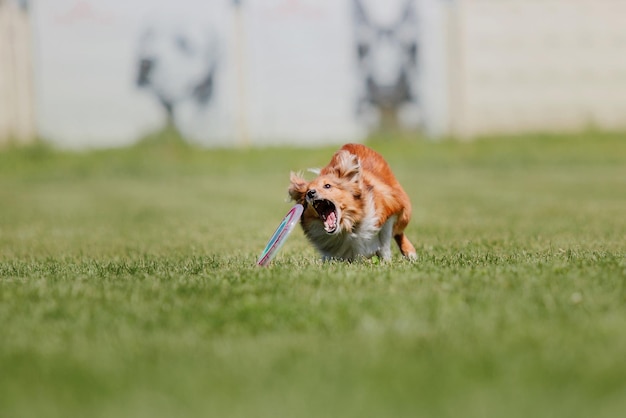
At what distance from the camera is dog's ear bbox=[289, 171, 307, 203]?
5.48 meters

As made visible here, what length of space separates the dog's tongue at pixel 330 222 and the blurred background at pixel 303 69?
13.6 metres

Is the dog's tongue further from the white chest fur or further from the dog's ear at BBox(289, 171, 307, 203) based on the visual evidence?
the dog's ear at BBox(289, 171, 307, 203)

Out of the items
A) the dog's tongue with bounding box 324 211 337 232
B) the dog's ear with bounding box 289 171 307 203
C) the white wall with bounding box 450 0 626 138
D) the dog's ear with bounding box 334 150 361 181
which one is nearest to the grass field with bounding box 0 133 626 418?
the dog's tongue with bounding box 324 211 337 232

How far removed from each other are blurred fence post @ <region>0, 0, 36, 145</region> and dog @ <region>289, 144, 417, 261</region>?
14.2 metres

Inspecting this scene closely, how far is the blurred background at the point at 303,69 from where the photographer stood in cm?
1864

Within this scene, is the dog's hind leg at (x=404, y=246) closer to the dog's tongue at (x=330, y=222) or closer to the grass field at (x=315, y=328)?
the grass field at (x=315, y=328)

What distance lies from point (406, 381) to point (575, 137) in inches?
686

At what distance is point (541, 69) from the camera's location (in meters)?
19.4

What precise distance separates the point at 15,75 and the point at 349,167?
48.2 feet

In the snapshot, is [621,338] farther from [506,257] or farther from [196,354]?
[506,257]

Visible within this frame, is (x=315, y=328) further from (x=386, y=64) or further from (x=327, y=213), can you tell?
(x=386, y=64)

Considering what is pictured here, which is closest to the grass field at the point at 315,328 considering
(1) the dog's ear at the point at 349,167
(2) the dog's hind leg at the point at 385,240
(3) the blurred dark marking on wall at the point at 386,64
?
(2) the dog's hind leg at the point at 385,240

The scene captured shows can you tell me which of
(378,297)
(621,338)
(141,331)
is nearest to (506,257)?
(378,297)

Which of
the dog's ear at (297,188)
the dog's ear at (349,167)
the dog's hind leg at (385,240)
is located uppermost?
the dog's ear at (349,167)
